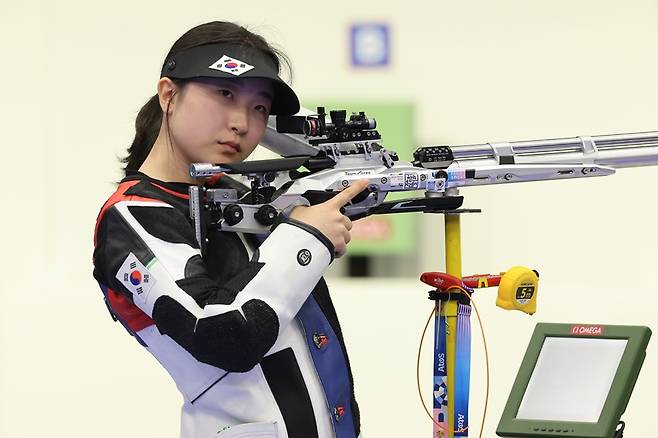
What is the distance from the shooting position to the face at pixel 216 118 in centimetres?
164

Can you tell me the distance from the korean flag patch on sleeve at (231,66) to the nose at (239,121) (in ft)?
0.19

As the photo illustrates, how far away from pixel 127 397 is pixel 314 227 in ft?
7.01

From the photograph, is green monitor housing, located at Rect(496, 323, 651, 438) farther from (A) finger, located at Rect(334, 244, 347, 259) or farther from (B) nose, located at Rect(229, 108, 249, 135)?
(B) nose, located at Rect(229, 108, 249, 135)

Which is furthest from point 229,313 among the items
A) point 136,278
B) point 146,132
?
point 146,132

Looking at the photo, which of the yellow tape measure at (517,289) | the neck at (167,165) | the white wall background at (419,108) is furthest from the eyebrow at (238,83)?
the white wall background at (419,108)

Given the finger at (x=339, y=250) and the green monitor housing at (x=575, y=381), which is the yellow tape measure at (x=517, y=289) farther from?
the finger at (x=339, y=250)

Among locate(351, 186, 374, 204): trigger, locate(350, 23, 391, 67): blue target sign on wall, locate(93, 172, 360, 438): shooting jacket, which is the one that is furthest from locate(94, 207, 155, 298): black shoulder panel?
locate(350, 23, 391, 67): blue target sign on wall

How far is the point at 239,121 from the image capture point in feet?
5.41

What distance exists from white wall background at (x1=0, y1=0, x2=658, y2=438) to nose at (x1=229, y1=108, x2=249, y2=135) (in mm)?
2036

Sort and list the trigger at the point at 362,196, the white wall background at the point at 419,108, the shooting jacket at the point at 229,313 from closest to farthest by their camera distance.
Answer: the shooting jacket at the point at 229,313 < the trigger at the point at 362,196 < the white wall background at the point at 419,108

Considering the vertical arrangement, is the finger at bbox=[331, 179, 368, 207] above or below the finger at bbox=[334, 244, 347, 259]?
above

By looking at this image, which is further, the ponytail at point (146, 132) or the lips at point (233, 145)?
the ponytail at point (146, 132)

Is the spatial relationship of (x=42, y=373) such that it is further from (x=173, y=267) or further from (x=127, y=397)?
(x=173, y=267)

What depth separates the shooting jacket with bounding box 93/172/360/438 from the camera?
4.93 ft
